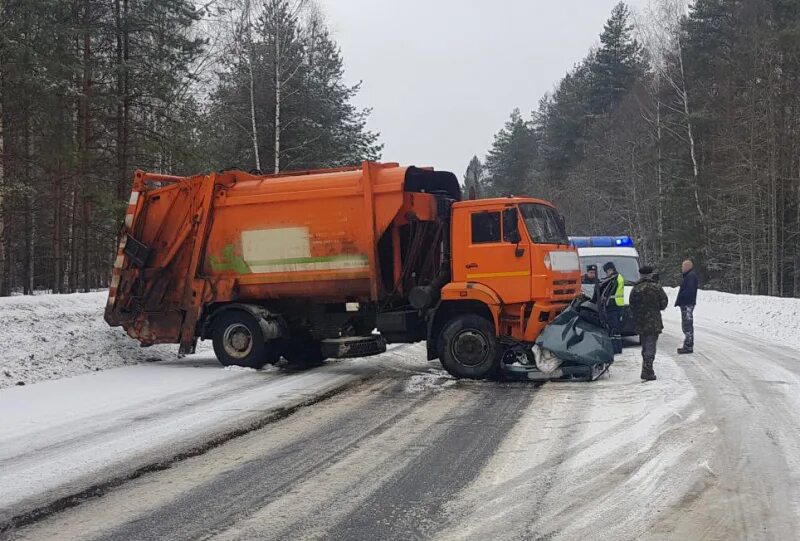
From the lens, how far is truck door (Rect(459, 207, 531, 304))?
9406 mm

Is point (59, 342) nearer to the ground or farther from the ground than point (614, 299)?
nearer to the ground

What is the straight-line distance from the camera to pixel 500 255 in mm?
9523

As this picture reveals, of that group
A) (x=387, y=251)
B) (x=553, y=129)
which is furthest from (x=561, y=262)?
(x=553, y=129)

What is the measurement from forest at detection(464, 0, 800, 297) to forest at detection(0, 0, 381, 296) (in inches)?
305

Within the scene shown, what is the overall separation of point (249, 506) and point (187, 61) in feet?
63.6

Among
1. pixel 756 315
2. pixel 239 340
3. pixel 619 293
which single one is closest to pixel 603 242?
pixel 619 293

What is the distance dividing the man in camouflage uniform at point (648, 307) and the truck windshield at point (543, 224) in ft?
4.10

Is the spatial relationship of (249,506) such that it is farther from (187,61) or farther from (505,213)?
(187,61)

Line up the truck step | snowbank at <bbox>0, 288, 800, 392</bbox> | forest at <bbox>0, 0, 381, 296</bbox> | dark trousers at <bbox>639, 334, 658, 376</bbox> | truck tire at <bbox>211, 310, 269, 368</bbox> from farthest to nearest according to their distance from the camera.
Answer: forest at <bbox>0, 0, 381, 296</bbox>
truck tire at <bbox>211, 310, 269, 368</bbox>
the truck step
snowbank at <bbox>0, 288, 800, 392</bbox>
dark trousers at <bbox>639, 334, 658, 376</bbox>

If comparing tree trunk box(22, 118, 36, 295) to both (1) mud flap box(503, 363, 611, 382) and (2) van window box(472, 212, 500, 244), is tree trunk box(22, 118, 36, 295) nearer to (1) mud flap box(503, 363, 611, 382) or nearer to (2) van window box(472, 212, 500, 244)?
(2) van window box(472, 212, 500, 244)

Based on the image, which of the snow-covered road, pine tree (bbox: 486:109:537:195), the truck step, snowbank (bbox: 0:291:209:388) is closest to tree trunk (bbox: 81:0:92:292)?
snowbank (bbox: 0:291:209:388)

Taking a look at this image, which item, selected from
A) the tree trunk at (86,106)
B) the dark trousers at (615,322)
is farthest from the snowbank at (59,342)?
the dark trousers at (615,322)

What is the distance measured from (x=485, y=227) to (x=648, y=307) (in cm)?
250

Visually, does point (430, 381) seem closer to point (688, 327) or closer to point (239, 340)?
point (239, 340)
